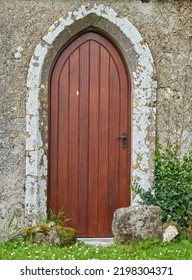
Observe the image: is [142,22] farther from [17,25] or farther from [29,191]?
[29,191]

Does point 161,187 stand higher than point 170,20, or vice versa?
point 170,20

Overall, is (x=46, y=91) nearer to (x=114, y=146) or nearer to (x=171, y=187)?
(x=114, y=146)

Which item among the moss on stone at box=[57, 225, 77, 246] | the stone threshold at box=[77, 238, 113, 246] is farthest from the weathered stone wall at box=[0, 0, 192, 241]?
the moss on stone at box=[57, 225, 77, 246]

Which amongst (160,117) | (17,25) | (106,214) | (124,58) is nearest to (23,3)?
(17,25)

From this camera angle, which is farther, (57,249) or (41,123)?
(41,123)

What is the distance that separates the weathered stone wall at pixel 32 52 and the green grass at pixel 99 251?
1.15 meters

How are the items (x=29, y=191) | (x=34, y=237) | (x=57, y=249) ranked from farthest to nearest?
(x=29, y=191) < (x=34, y=237) < (x=57, y=249)

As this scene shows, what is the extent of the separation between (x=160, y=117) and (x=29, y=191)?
5.92 feet

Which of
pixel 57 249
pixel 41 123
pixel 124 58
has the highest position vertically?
pixel 124 58

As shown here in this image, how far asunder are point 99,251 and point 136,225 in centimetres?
61

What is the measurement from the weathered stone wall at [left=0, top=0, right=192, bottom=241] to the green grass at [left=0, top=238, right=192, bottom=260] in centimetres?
115

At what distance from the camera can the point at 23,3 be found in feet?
25.2

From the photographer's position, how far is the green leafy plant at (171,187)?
746cm

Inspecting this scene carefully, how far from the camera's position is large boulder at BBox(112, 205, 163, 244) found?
21.8 ft
